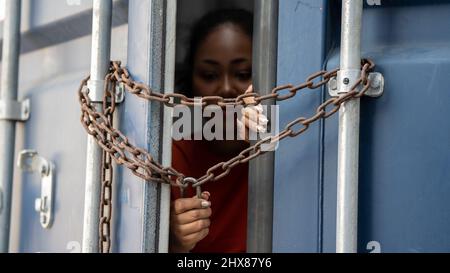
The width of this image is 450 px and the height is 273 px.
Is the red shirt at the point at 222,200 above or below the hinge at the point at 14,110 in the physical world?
below

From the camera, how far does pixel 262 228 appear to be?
1.78 metres

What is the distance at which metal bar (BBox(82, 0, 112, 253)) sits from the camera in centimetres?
182

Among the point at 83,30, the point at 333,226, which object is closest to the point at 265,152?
the point at 333,226

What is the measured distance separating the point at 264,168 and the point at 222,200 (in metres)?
0.98

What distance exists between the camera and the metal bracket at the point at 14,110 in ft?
7.52

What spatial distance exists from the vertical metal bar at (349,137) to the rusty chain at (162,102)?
22mm

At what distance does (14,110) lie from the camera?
2.30 metres

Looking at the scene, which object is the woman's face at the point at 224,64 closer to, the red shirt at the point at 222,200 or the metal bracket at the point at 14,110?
the red shirt at the point at 222,200

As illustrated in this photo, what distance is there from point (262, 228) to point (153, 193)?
258 mm

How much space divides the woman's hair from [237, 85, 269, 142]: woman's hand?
2.89 ft

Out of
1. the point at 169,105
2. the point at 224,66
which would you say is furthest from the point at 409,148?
the point at 224,66

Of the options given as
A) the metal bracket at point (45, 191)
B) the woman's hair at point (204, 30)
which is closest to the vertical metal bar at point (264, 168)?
the metal bracket at point (45, 191)

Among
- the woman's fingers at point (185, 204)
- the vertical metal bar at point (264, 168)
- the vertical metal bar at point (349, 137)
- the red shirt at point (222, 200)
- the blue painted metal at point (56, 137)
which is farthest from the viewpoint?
the red shirt at point (222, 200)
